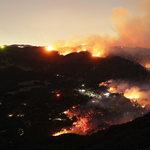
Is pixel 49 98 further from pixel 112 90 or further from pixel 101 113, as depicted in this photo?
pixel 112 90

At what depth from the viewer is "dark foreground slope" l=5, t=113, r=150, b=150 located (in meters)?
22.4

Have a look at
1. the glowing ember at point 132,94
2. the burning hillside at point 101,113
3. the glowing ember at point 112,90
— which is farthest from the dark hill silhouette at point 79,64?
the burning hillside at point 101,113

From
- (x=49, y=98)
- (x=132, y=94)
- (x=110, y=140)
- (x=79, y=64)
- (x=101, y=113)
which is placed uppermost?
(x=79, y=64)

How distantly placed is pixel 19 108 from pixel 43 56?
101 m

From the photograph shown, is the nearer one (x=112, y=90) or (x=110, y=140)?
(x=110, y=140)

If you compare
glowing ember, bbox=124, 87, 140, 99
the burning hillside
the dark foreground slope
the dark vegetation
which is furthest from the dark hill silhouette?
the dark foreground slope

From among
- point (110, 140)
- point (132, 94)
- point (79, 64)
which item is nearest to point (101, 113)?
point (110, 140)

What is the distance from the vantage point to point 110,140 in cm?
2723

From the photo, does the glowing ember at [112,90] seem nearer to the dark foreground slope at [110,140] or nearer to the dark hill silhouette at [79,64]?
the dark hill silhouette at [79,64]

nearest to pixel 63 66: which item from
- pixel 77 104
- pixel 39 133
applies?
pixel 77 104

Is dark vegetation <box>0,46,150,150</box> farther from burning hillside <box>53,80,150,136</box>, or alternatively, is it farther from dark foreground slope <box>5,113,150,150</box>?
burning hillside <box>53,80,150,136</box>

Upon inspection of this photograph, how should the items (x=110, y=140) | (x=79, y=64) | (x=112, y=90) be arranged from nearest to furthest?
(x=110, y=140) → (x=112, y=90) → (x=79, y=64)

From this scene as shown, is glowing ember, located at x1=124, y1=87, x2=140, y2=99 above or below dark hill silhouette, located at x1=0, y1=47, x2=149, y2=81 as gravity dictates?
below

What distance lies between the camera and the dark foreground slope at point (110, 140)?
2242 cm
